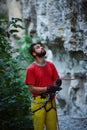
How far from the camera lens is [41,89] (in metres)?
4.46

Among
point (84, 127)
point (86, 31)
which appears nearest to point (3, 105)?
point (84, 127)

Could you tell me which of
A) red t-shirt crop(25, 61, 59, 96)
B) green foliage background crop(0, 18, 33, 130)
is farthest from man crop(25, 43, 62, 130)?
green foliage background crop(0, 18, 33, 130)

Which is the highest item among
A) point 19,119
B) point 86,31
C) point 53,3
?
point 53,3

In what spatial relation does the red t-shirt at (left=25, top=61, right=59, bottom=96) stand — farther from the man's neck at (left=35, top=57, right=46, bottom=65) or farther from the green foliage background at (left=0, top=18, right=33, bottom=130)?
the green foliage background at (left=0, top=18, right=33, bottom=130)

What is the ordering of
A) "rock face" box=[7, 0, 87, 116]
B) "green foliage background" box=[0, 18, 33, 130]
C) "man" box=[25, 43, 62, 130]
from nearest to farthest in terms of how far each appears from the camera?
"man" box=[25, 43, 62, 130] → "green foliage background" box=[0, 18, 33, 130] → "rock face" box=[7, 0, 87, 116]

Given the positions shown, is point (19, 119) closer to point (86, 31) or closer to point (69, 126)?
point (69, 126)

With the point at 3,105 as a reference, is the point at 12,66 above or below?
above

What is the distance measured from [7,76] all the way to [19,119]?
2.35ft

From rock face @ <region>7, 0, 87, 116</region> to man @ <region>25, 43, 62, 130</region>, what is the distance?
288 cm

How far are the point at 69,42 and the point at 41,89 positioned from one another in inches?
157

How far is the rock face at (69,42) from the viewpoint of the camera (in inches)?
304

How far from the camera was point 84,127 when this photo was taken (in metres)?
6.96

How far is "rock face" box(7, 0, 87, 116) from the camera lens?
7.73 meters

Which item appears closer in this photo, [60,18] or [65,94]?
Answer: [60,18]
